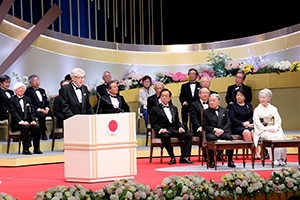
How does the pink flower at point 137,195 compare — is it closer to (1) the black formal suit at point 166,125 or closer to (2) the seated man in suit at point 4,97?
(1) the black formal suit at point 166,125

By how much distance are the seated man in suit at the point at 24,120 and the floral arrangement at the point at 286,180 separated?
13.1 feet

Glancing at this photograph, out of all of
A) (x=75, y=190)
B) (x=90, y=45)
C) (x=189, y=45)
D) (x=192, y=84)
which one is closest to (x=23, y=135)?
(x=192, y=84)

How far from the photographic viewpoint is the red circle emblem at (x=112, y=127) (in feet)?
13.5

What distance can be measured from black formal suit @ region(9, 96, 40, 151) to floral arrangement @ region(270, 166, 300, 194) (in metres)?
4.03

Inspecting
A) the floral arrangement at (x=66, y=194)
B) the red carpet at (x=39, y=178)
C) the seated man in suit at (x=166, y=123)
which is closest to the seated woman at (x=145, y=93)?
the seated man in suit at (x=166, y=123)

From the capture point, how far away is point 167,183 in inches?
130

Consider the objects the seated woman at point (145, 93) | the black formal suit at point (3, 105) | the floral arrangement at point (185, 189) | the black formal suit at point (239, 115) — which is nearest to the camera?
the floral arrangement at point (185, 189)

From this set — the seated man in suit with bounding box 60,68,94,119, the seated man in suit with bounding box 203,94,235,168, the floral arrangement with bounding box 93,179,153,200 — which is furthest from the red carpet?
the seated man in suit with bounding box 203,94,235,168

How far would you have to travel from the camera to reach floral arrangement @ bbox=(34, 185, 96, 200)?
2.99 metres

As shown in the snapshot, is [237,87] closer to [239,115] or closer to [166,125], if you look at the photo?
[239,115]

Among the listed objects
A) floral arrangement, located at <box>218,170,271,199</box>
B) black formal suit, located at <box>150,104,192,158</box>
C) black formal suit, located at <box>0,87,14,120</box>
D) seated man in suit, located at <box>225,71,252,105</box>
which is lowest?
floral arrangement, located at <box>218,170,271,199</box>

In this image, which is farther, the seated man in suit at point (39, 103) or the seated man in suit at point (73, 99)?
the seated man in suit at point (39, 103)

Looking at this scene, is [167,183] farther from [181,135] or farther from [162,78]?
[162,78]

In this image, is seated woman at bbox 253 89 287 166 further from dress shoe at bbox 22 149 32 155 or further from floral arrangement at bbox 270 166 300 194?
dress shoe at bbox 22 149 32 155
